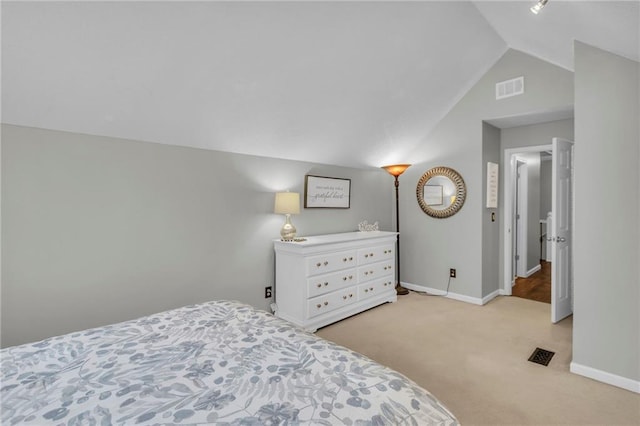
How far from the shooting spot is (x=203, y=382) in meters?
1.08

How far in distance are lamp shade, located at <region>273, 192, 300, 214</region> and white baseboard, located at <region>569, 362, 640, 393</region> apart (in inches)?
102

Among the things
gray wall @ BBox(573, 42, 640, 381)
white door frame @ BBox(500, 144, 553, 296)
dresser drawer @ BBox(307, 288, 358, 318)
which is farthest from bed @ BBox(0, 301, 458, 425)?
white door frame @ BBox(500, 144, 553, 296)

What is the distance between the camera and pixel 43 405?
0.96 meters

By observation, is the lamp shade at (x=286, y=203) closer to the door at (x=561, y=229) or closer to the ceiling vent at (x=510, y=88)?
the door at (x=561, y=229)

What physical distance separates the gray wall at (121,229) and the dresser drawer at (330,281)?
1.67ft

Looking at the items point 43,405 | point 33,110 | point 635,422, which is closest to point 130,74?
point 33,110

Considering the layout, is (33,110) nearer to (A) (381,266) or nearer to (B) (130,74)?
(B) (130,74)

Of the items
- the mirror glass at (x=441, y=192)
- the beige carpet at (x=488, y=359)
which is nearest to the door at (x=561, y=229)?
the beige carpet at (x=488, y=359)

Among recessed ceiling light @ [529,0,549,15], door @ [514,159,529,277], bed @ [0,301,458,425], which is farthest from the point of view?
door @ [514,159,529,277]

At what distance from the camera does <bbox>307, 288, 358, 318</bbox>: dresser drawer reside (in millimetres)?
3041

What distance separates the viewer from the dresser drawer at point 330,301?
304 centimetres

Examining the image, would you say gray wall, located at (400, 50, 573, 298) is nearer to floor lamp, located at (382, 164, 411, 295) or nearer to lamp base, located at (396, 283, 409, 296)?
floor lamp, located at (382, 164, 411, 295)

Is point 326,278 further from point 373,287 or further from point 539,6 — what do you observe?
point 539,6

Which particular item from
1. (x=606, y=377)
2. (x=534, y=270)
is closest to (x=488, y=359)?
(x=606, y=377)
